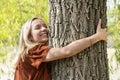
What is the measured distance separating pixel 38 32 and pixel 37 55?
22 cm

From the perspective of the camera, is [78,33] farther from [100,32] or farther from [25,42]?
[25,42]

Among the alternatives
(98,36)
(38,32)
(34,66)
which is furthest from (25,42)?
(98,36)

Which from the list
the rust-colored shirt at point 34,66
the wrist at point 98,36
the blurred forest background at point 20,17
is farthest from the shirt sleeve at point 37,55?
the blurred forest background at point 20,17

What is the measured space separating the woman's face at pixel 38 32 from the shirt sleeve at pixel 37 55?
0.31 ft

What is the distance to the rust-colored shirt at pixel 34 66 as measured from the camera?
2.60m

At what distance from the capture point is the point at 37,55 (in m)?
2.63

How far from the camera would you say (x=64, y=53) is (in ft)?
8.21

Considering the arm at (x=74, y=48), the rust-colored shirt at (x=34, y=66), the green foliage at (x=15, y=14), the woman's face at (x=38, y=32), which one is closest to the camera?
the arm at (x=74, y=48)

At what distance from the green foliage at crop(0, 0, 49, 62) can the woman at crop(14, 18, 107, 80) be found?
138cm

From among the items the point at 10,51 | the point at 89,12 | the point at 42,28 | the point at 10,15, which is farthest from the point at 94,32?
the point at 10,51

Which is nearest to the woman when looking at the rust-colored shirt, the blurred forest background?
the rust-colored shirt

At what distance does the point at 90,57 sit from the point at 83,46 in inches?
4.8

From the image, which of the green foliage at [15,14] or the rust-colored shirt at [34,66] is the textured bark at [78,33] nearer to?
the rust-colored shirt at [34,66]

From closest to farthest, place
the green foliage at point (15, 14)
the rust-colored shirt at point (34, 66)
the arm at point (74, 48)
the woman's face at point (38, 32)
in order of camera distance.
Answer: the arm at point (74, 48), the rust-colored shirt at point (34, 66), the woman's face at point (38, 32), the green foliage at point (15, 14)
